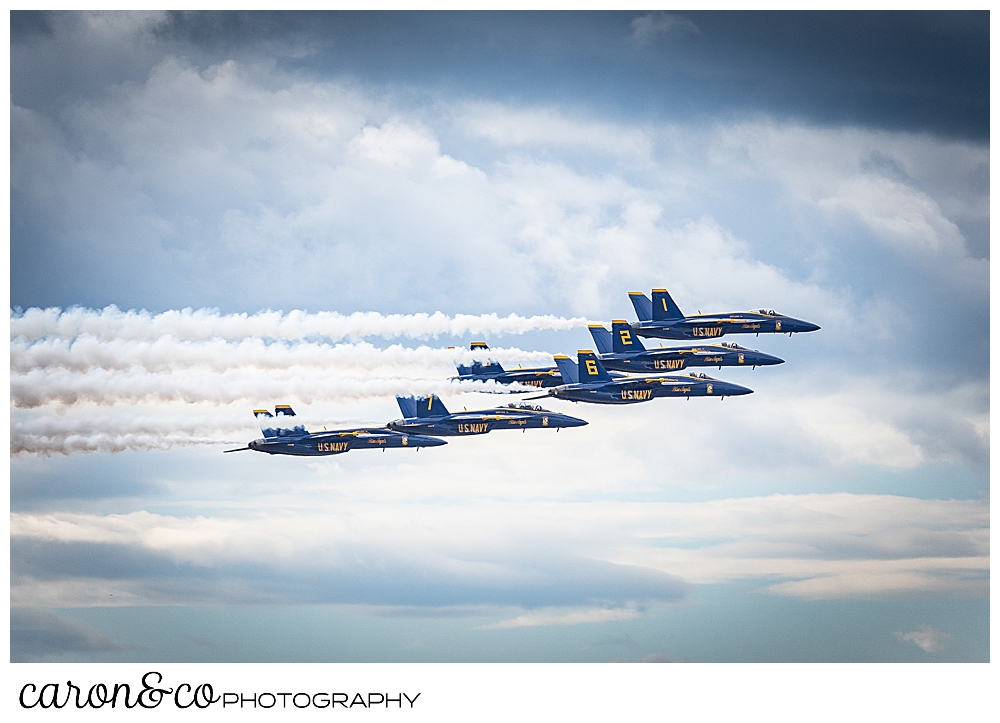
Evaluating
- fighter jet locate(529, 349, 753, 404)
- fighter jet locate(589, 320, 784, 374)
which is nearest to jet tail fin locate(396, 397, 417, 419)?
fighter jet locate(529, 349, 753, 404)

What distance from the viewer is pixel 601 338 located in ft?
295

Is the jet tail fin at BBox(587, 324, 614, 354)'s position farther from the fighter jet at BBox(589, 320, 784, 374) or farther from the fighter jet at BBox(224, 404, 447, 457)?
the fighter jet at BBox(224, 404, 447, 457)

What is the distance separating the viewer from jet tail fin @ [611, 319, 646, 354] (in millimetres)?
88688

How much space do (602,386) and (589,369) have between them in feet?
3.95

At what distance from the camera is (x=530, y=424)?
89.4 m

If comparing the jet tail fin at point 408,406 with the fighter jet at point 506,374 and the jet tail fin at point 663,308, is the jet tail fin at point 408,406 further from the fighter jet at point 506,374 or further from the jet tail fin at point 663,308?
the jet tail fin at point 663,308

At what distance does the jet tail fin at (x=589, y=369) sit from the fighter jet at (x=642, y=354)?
54cm

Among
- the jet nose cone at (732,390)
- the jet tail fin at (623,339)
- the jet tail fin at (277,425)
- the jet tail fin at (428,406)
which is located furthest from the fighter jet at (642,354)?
the jet tail fin at (277,425)

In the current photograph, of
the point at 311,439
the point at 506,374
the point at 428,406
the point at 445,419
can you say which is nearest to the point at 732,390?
the point at 506,374

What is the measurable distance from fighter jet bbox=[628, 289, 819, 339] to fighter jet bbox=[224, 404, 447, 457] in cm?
1226

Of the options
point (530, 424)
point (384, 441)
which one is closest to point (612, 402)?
point (530, 424)

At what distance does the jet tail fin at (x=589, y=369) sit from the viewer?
87.9m
